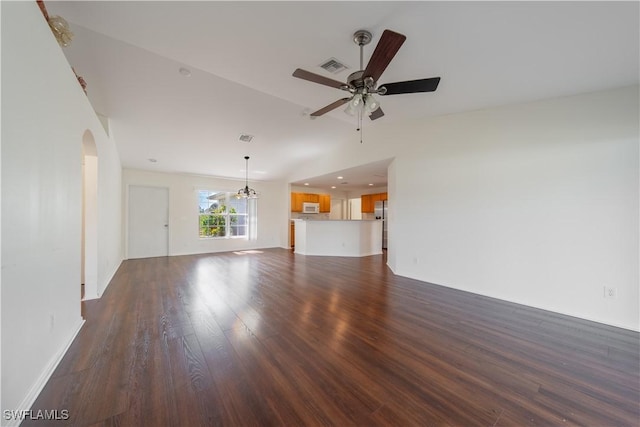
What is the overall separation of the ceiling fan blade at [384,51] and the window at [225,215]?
22.1 feet

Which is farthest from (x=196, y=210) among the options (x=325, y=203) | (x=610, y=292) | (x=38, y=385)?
(x=610, y=292)

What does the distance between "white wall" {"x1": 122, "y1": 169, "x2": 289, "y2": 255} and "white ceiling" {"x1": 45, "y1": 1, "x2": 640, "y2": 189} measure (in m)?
2.83

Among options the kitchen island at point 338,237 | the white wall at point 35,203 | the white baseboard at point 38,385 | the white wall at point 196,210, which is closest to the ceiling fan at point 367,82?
the white wall at point 35,203

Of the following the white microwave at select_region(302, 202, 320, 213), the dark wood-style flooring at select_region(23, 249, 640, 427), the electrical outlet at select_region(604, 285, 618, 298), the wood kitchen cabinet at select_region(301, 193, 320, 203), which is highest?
the wood kitchen cabinet at select_region(301, 193, 320, 203)

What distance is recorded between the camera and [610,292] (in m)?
2.61

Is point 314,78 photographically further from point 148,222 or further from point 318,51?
point 148,222

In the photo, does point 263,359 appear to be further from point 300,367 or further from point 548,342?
point 548,342

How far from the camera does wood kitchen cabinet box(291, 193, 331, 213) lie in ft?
28.9

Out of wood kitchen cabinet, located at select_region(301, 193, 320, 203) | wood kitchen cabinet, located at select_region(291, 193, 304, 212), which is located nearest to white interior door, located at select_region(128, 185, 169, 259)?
wood kitchen cabinet, located at select_region(291, 193, 304, 212)

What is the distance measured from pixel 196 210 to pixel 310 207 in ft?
12.7

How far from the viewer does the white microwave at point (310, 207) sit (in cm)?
905

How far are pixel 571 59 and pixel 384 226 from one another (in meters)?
6.58

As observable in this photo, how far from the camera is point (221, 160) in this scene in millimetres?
6125

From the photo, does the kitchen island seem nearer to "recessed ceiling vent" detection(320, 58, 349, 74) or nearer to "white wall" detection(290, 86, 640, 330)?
"white wall" detection(290, 86, 640, 330)
